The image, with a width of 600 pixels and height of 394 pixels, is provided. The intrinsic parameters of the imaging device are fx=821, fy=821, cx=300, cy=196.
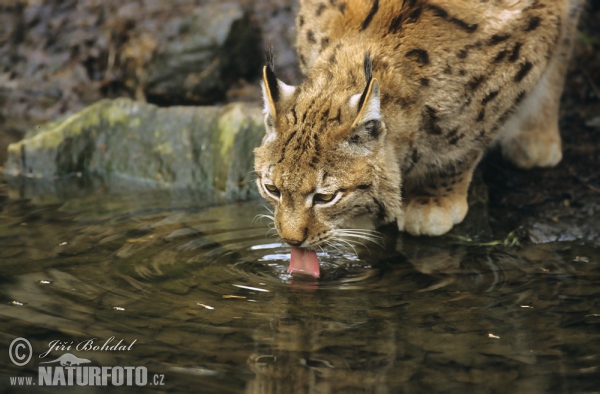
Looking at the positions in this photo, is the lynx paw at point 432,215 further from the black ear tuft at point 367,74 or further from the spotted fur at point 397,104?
the black ear tuft at point 367,74

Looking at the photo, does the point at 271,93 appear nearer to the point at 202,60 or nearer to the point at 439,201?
the point at 439,201

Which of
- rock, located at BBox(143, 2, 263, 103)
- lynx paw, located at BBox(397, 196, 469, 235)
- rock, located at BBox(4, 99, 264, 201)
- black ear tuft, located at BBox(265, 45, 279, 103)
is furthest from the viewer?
rock, located at BBox(143, 2, 263, 103)

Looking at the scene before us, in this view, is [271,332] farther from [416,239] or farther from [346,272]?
[416,239]

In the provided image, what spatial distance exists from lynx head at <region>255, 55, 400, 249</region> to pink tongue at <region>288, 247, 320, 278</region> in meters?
0.09

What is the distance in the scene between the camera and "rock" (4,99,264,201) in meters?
6.79

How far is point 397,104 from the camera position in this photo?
16.1ft

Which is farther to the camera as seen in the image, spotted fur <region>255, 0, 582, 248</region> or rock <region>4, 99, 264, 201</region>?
rock <region>4, 99, 264, 201</region>

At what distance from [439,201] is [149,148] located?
266 cm

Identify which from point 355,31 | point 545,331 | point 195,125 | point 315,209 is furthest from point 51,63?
point 545,331

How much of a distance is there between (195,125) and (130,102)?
733mm

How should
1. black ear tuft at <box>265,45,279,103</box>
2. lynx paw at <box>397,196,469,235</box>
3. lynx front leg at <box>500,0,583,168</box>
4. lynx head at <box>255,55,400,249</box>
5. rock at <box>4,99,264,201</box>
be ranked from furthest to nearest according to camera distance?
1. rock at <box>4,99,264,201</box>
2. lynx front leg at <box>500,0,583,168</box>
3. lynx paw at <box>397,196,469,235</box>
4. black ear tuft at <box>265,45,279,103</box>
5. lynx head at <box>255,55,400,249</box>

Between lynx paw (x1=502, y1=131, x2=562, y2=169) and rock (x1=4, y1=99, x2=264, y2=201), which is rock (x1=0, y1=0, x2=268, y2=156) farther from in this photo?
lynx paw (x1=502, y1=131, x2=562, y2=169)

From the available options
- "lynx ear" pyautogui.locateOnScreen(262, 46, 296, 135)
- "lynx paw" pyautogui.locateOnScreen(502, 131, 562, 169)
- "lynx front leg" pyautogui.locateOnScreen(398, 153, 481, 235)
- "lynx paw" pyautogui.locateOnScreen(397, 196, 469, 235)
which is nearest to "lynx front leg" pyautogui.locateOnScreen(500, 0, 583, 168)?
"lynx paw" pyautogui.locateOnScreen(502, 131, 562, 169)

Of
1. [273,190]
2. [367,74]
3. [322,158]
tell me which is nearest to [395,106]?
[367,74]
